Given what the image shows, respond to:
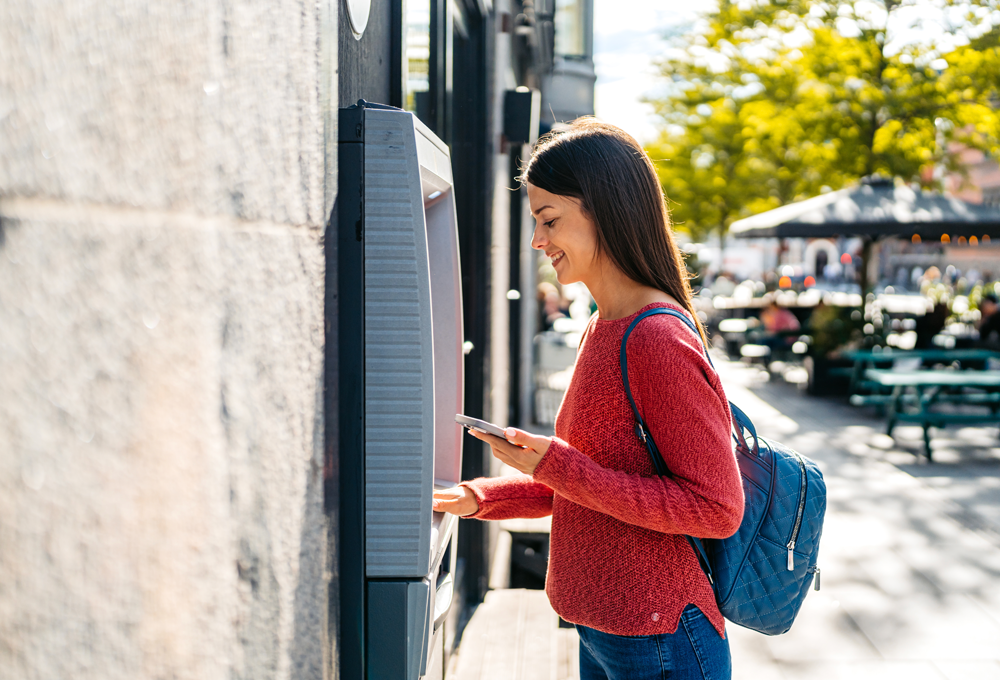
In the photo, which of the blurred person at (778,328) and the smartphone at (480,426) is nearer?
the smartphone at (480,426)

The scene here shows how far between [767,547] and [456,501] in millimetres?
633

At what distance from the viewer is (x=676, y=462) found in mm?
1479

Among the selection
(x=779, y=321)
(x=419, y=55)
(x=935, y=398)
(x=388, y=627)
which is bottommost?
(x=935, y=398)

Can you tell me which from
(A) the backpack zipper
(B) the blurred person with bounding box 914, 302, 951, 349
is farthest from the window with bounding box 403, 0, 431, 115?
(B) the blurred person with bounding box 914, 302, 951, 349

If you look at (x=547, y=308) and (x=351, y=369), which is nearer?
(x=351, y=369)

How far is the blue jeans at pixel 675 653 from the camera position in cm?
156

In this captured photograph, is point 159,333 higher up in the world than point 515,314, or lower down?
higher up

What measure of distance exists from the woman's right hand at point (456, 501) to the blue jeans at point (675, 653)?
0.38 m

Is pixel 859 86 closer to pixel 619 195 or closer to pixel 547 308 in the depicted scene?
pixel 547 308

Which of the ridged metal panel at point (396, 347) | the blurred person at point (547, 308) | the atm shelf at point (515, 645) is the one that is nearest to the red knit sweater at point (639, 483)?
the ridged metal panel at point (396, 347)

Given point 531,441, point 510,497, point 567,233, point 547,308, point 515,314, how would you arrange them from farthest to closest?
point 547,308 < point 515,314 < point 510,497 < point 567,233 < point 531,441

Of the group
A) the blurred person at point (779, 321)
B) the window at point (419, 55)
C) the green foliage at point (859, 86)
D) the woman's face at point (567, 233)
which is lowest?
the blurred person at point (779, 321)

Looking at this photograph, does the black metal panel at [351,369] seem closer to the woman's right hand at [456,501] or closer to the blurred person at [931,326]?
the woman's right hand at [456,501]

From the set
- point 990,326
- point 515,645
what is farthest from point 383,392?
point 990,326
